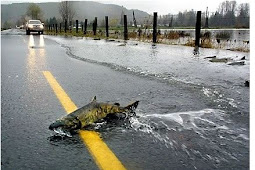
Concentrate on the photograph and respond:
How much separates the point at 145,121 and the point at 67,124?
0.87 meters

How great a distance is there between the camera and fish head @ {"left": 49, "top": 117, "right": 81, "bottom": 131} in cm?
316

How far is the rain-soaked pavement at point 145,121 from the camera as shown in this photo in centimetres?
265

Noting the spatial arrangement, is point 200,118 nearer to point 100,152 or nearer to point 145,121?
point 145,121

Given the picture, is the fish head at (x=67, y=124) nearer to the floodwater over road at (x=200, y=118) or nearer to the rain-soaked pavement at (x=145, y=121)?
the rain-soaked pavement at (x=145, y=121)

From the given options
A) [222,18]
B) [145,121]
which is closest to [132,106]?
[145,121]

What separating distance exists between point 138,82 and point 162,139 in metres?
3.02

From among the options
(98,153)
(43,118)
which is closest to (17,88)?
(43,118)

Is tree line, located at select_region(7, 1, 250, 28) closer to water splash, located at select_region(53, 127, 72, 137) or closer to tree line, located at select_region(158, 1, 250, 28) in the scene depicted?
tree line, located at select_region(158, 1, 250, 28)

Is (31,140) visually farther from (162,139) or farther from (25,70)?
(25,70)

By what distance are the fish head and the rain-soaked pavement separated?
0.10 meters

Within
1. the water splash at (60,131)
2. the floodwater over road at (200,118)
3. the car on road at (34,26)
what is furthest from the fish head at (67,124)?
the car on road at (34,26)

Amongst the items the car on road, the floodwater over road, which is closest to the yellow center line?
the floodwater over road

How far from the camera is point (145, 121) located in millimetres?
3572

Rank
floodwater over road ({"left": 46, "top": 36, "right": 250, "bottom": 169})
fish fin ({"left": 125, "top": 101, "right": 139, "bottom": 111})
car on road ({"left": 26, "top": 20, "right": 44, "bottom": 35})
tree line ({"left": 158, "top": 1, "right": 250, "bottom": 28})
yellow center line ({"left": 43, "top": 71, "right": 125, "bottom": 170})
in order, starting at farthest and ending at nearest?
tree line ({"left": 158, "top": 1, "right": 250, "bottom": 28}) → car on road ({"left": 26, "top": 20, "right": 44, "bottom": 35}) → fish fin ({"left": 125, "top": 101, "right": 139, "bottom": 111}) → floodwater over road ({"left": 46, "top": 36, "right": 250, "bottom": 169}) → yellow center line ({"left": 43, "top": 71, "right": 125, "bottom": 170})
